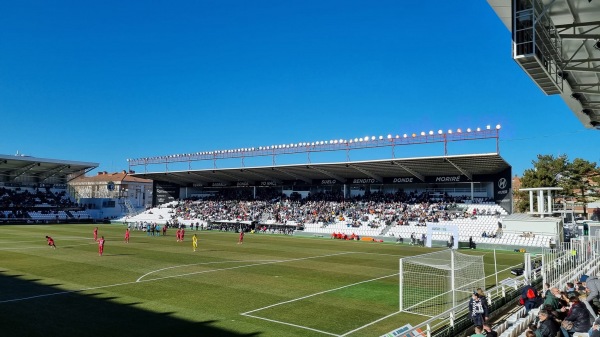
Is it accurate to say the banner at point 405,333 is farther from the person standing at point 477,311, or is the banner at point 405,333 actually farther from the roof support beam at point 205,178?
the roof support beam at point 205,178

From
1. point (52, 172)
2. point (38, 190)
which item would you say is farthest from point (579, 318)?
point (38, 190)

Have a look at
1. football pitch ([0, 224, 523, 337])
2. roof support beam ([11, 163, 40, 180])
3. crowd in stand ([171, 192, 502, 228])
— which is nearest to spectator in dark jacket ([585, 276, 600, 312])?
football pitch ([0, 224, 523, 337])

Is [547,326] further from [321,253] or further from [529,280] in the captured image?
[321,253]

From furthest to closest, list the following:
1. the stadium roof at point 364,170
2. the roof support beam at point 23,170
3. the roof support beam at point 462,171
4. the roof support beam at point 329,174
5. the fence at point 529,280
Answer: the roof support beam at point 23,170, the roof support beam at point 329,174, the roof support beam at point 462,171, the stadium roof at point 364,170, the fence at point 529,280

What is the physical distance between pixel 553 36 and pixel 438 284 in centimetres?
1282

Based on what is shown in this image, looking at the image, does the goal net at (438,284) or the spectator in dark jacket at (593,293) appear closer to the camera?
the spectator in dark jacket at (593,293)

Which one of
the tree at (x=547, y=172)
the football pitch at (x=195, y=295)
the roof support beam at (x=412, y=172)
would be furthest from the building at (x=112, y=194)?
the tree at (x=547, y=172)

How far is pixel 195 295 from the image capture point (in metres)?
17.8

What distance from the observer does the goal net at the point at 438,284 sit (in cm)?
1652

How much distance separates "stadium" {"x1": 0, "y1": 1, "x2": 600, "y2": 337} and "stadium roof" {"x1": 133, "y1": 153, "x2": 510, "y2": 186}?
12.0 inches

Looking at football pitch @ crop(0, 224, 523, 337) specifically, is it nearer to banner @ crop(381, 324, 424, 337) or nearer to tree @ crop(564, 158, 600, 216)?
banner @ crop(381, 324, 424, 337)

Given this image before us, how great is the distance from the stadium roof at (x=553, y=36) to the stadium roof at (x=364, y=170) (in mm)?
34203

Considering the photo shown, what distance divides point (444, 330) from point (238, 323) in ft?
20.5

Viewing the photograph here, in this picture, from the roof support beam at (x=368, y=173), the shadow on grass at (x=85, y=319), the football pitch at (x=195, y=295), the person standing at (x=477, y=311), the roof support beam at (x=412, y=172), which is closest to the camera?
the person standing at (x=477, y=311)
